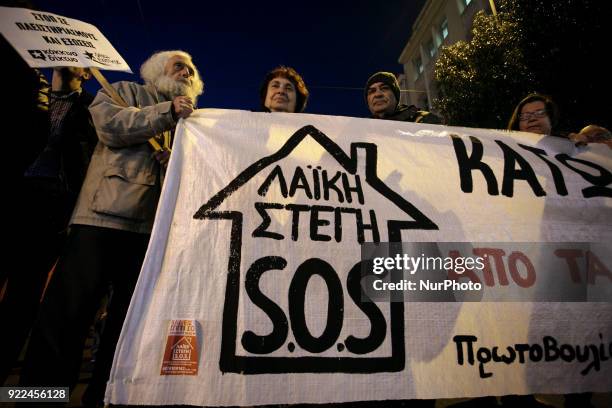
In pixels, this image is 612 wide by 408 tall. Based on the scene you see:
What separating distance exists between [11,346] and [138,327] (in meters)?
0.96

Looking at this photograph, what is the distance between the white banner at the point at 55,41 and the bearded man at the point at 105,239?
165mm

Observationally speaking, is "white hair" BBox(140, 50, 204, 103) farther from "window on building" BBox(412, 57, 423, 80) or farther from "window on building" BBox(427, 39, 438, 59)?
"window on building" BBox(412, 57, 423, 80)

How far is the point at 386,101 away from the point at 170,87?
152cm

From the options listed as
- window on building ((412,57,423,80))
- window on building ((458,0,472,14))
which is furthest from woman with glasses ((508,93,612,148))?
window on building ((412,57,423,80))

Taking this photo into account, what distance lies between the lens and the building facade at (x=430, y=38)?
1451 cm

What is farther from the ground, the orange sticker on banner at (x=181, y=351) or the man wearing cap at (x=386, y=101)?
the man wearing cap at (x=386, y=101)

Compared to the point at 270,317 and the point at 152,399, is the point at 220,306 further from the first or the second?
the point at 152,399

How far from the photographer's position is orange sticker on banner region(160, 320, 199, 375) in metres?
1.10

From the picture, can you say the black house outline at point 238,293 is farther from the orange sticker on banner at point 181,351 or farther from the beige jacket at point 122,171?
the beige jacket at point 122,171

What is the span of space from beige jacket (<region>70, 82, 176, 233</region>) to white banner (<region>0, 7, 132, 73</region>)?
184 mm

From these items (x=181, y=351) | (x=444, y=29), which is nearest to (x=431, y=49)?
(x=444, y=29)

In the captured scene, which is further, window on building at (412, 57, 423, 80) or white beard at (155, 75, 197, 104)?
window on building at (412, 57, 423, 80)

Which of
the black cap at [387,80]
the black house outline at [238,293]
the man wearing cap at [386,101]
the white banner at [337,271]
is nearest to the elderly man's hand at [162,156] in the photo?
the white banner at [337,271]

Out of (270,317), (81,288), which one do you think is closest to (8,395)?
(81,288)
